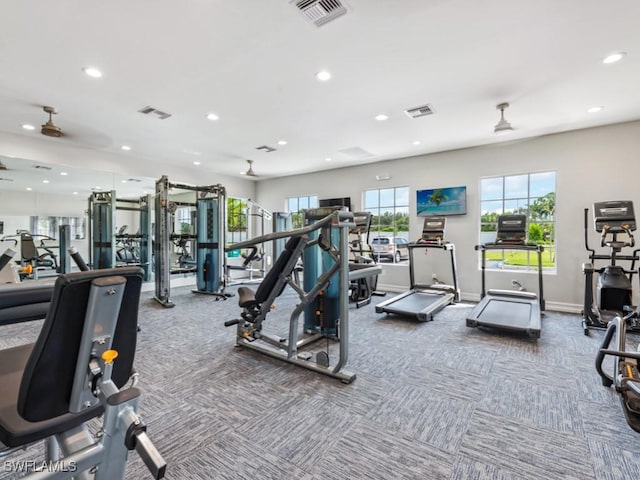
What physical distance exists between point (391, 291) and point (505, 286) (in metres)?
2.14

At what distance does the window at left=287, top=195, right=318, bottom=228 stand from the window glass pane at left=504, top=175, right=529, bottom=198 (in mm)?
4212

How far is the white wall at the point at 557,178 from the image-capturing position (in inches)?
182

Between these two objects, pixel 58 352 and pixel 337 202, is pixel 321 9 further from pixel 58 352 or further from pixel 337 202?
pixel 337 202

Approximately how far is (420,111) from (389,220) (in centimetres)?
311

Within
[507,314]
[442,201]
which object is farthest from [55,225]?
[507,314]

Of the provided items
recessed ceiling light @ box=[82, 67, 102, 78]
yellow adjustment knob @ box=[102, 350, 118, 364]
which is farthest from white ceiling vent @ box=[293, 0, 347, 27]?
yellow adjustment knob @ box=[102, 350, 118, 364]

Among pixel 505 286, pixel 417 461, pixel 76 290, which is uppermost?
pixel 76 290

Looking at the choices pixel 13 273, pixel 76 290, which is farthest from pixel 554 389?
pixel 13 273

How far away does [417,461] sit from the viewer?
1.72m

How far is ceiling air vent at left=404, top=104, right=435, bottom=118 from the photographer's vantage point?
403 cm

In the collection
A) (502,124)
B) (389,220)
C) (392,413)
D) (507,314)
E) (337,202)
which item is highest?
(502,124)

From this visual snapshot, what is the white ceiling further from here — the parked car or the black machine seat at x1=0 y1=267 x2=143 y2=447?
the parked car

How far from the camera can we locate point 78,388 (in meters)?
0.89

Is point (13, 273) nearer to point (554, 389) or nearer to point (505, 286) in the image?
point (554, 389)
